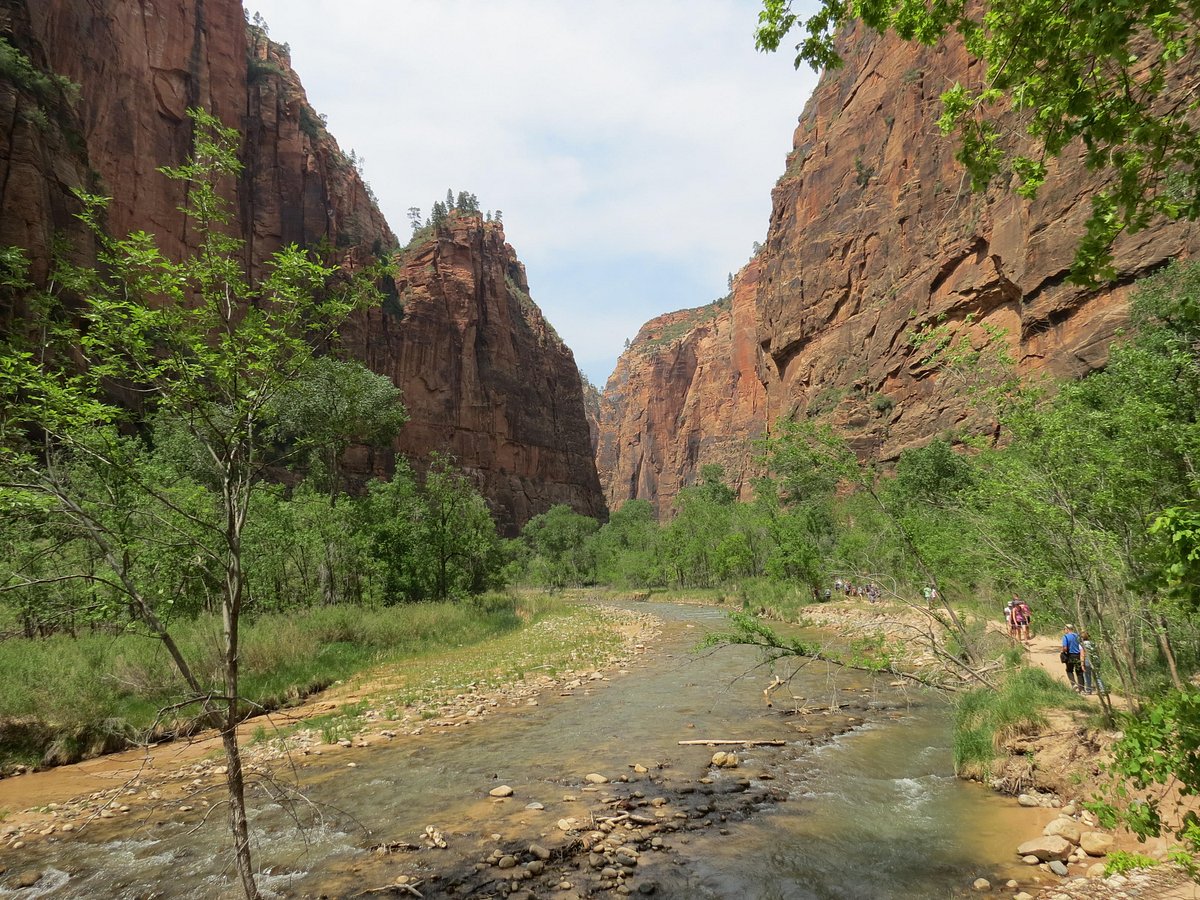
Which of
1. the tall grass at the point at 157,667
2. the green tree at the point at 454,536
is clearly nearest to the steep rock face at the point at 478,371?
the green tree at the point at 454,536

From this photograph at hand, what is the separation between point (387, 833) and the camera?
7461 mm

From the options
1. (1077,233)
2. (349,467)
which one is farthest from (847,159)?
(349,467)

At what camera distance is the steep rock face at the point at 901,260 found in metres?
39.8

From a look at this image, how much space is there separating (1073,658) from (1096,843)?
572 centimetres

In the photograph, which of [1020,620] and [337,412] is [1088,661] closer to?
[1020,620]

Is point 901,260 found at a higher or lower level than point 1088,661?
higher

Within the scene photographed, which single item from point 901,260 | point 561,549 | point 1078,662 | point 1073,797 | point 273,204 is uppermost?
point 273,204

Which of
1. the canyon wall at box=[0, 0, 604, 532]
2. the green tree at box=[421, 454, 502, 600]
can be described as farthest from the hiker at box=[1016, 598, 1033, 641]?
the green tree at box=[421, 454, 502, 600]

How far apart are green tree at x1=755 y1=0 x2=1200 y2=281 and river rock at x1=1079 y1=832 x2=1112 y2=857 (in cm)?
602

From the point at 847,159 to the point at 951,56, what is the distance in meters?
16.3

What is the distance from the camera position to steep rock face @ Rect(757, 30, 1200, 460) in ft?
131

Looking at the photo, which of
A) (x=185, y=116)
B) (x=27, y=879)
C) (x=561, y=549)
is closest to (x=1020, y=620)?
(x=27, y=879)

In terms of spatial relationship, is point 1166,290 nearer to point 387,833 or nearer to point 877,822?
point 877,822

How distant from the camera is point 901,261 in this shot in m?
58.8
